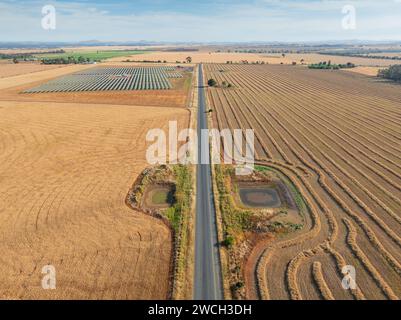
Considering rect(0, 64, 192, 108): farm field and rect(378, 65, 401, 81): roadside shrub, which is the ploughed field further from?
rect(378, 65, 401, 81): roadside shrub

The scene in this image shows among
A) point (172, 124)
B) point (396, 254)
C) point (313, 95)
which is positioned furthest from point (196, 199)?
point (313, 95)

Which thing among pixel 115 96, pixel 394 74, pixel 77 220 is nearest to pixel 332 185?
pixel 77 220

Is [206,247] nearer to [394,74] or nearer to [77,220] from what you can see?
[77,220]

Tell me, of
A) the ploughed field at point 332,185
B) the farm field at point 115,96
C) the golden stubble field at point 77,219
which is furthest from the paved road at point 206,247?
the farm field at point 115,96

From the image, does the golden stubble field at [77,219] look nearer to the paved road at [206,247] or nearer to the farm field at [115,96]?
the paved road at [206,247]

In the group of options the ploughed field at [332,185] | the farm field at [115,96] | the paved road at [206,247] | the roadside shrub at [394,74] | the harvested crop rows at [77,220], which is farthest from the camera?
the roadside shrub at [394,74]

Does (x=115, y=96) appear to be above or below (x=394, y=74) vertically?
below
